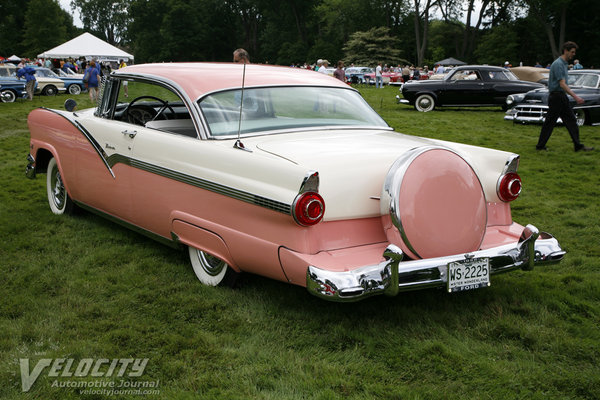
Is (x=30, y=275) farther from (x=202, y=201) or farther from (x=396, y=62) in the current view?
(x=396, y=62)

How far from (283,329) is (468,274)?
1144 millimetres

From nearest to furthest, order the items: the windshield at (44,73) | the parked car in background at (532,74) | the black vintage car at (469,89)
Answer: the black vintage car at (469,89), the parked car in background at (532,74), the windshield at (44,73)

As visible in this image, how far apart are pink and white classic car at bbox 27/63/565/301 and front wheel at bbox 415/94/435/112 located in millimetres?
13795

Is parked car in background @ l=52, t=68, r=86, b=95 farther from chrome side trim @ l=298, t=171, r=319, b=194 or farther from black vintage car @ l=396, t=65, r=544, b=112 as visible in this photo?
chrome side trim @ l=298, t=171, r=319, b=194

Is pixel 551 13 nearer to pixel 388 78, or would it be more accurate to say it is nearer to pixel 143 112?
pixel 388 78

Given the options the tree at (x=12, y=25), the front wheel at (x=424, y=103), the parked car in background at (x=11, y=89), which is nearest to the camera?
the front wheel at (x=424, y=103)

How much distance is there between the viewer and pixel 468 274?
11.5ft

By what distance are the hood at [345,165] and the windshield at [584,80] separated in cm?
1260

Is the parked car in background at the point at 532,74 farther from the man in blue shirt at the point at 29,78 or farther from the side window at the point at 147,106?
the side window at the point at 147,106

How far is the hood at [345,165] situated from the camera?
3.48m

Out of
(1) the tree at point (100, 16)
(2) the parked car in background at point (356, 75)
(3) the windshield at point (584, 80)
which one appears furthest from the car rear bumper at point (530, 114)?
(1) the tree at point (100, 16)

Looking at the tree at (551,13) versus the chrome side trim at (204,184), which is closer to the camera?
the chrome side trim at (204,184)

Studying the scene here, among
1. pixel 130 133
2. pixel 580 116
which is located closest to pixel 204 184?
pixel 130 133

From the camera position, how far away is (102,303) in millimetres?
4023
